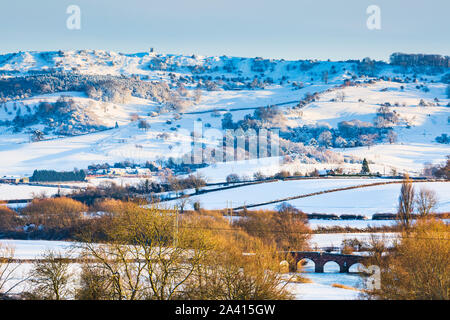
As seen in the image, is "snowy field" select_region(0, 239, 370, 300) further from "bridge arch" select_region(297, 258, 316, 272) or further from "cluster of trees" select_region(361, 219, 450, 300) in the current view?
"cluster of trees" select_region(361, 219, 450, 300)

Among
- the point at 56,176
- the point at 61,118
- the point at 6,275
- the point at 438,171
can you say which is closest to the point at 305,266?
the point at 6,275

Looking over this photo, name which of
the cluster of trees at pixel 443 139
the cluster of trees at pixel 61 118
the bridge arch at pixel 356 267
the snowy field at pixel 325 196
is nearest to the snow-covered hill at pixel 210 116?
the cluster of trees at pixel 61 118

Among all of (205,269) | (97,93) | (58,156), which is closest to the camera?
(205,269)

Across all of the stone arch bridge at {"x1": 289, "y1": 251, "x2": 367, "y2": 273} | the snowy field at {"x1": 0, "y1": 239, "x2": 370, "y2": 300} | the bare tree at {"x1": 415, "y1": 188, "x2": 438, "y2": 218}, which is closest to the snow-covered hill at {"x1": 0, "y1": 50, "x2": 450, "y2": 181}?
the bare tree at {"x1": 415, "y1": 188, "x2": 438, "y2": 218}

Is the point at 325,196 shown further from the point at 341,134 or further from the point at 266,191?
the point at 341,134
